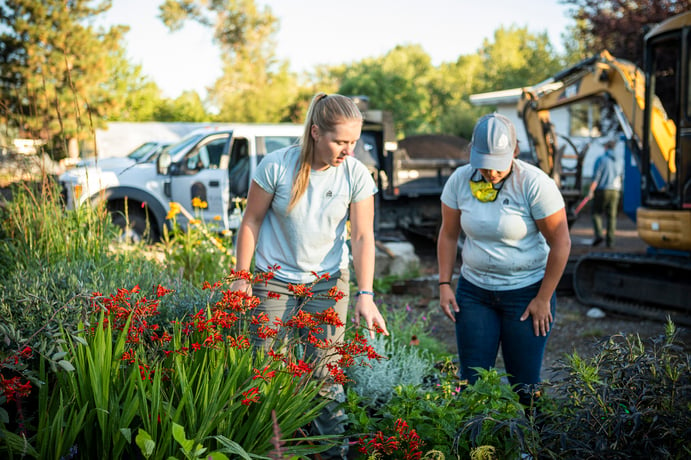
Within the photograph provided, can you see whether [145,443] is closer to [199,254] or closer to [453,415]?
[453,415]

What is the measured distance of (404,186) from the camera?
12438mm

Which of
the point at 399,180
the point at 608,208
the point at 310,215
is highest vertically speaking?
the point at 310,215

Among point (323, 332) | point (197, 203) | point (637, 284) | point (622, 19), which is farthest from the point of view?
point (622, 19)

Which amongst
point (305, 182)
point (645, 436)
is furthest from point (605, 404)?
point (305, 182)

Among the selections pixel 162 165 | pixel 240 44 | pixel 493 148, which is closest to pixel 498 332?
pixel 493 148

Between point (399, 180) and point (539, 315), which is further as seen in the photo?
point (399, 180)

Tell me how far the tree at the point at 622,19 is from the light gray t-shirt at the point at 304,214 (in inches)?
667

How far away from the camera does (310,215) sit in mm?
2949

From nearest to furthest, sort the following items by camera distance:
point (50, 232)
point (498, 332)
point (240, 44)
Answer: point (498, 332) < point (50, 232) < point (240, 44)

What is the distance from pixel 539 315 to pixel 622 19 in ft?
57.9

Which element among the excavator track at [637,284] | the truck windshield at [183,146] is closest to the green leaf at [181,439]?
the excavator track at [637,284]

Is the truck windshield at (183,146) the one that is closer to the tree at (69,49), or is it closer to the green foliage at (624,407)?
the green foliage at (624,407)

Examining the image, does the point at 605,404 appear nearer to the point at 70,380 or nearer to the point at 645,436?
the point at 645,436

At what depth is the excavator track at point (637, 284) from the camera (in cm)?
754
